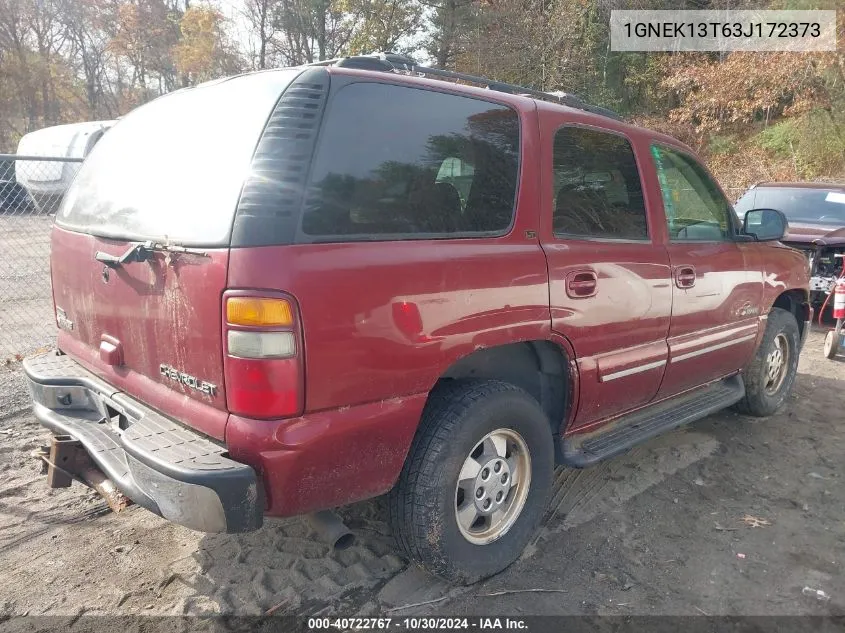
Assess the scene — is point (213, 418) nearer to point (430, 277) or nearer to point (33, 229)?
point (430, 277)

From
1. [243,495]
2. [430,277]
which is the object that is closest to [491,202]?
[430,277]

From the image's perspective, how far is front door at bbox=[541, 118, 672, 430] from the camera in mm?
2877

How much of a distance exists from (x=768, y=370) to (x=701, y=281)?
1.56 metres

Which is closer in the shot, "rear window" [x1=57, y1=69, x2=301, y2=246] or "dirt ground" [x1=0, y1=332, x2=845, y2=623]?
"rear window" [x1=57, y1=69, x2=301, y2=246]

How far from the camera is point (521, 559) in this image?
2.91 metres

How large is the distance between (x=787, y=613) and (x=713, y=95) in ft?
67.4

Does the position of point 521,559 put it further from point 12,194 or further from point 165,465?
point 12,194

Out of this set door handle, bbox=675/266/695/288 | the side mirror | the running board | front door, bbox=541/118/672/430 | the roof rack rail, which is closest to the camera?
the roof rack rail

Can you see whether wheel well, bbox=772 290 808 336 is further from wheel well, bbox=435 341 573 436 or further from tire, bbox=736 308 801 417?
wheel well, bbox=435 341 573 436

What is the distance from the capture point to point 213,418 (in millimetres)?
2143

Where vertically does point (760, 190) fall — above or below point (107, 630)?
above

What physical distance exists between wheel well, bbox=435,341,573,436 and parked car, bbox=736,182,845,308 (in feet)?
17.3

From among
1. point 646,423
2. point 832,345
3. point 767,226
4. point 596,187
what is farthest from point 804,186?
point 596,187

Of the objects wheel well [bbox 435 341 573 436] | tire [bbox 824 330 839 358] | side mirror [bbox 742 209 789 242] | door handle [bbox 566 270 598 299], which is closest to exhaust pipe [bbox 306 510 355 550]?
wheel well [bbox 435 341 573 436]
